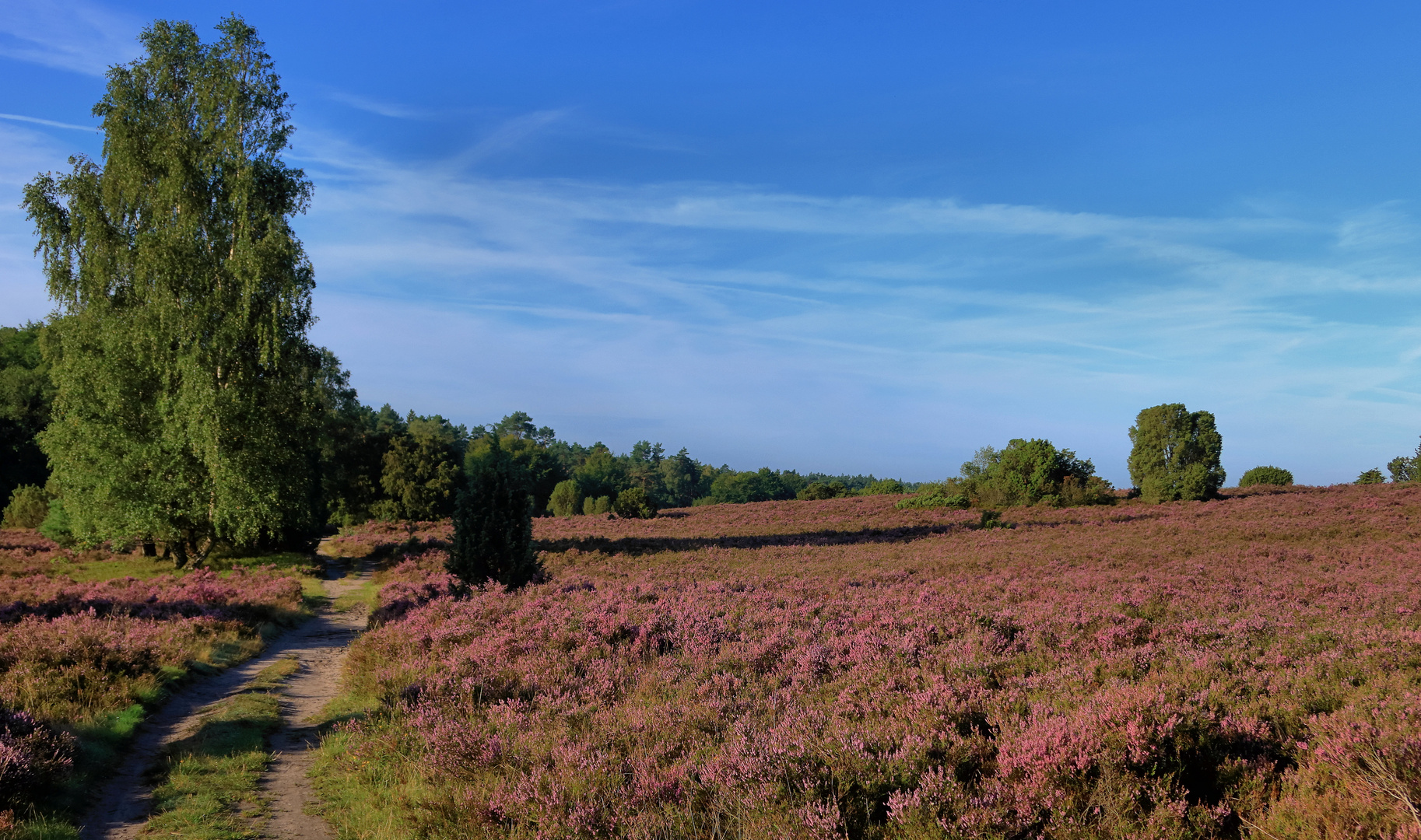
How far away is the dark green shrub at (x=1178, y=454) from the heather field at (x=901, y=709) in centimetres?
2504

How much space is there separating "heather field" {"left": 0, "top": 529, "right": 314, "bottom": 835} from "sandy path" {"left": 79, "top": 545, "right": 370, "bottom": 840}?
0.27m

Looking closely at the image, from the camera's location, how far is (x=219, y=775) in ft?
25.9

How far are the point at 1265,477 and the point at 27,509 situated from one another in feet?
→ 256

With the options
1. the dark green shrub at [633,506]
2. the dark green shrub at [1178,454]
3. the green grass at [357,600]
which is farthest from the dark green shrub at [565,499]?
the dark green shrub at [1178,454]

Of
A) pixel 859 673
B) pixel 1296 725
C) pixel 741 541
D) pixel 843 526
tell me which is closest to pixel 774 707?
pixel 859 673

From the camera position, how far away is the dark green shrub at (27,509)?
38125mm

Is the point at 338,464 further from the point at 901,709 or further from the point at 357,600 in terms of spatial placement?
the point at 901,709

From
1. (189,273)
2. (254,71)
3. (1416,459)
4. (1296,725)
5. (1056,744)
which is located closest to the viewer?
(1056,744)

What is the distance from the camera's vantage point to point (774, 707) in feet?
25.3

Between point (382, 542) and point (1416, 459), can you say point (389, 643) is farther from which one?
point (1416, 459)

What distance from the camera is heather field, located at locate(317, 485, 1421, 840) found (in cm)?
493

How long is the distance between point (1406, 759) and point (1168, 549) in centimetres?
1935

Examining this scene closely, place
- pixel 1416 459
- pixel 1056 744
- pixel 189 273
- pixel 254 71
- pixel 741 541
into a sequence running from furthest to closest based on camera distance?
pixel 1416 459 < pixel 741 541 < pixel 254 71 < pixel 189 273 < pixel 1056 744

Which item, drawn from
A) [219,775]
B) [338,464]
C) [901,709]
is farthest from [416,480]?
[901,709]
